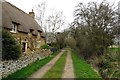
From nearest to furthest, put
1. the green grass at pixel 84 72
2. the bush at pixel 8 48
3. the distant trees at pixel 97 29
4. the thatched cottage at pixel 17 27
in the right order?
1. the bush at pixel 8 48
2. the green grass at pixel 84 72
3. the thatched cottage at pixel 17 27
4. the distant trees at pixel 97 29

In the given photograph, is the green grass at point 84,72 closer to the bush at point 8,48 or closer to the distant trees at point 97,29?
the bush at point 8,48

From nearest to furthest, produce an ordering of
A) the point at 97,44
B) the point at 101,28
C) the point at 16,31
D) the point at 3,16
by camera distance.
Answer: the point at 3,16, the point at 16,31, the point at 97,44, the point at 101,28

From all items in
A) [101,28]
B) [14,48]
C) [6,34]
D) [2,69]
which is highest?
[101,28]

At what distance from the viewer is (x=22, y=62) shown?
17.0 metres

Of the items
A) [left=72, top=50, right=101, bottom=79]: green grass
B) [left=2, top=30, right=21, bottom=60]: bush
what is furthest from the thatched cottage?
[left=72, top=50, right=101, bottom=79]: green grass

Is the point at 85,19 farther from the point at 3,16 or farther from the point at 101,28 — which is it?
the point at 3,16

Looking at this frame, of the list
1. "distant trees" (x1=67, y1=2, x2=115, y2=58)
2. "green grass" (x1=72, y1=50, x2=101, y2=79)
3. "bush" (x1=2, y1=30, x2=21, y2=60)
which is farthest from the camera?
"distant trees" (x1=67, y1=2, x2=115, y2=58)

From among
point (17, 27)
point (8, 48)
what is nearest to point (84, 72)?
point (8, 48)

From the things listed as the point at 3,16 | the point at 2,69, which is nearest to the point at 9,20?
the point at 3,16

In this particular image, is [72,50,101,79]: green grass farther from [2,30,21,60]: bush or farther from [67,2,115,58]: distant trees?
[67,2,115,58]: distant trees

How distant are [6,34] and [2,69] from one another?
304cm

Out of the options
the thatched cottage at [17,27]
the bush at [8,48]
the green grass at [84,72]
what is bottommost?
the green grass at [84,72]

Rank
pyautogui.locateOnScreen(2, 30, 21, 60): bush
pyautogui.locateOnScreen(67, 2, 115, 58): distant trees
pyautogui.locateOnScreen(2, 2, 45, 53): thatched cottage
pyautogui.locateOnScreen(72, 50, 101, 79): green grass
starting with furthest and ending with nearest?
pyautogui.locateOnScreen(67, 2, 115, 58): distant trees, pyautogui.locateOnScreen(2, 2, 45, 53): thatched cottage, pyautogui.locateOnScreen(72, 50, 101, 79): green grass, pyautogui.locateOnScreen(2, 30, 21, 60): bush

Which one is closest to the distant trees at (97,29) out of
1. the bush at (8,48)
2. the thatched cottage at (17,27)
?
the thatched cottage at (17,27)
